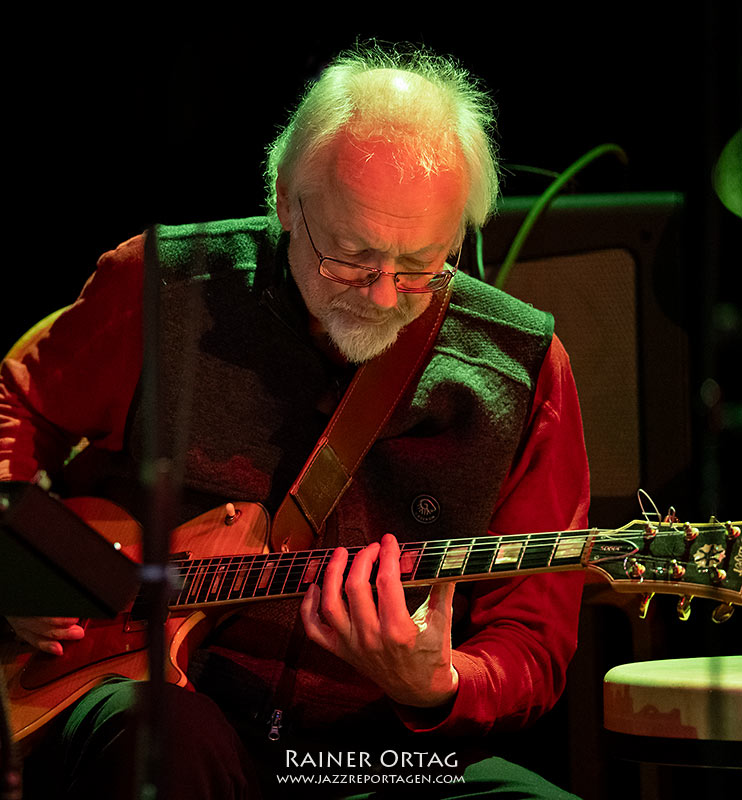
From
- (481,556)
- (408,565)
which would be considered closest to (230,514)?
(408,565)

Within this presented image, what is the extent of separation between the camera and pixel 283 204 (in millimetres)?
1866

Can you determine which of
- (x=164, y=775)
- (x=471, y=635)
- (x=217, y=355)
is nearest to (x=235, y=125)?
(x=217, y=355)

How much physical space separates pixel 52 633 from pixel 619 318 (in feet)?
4.25

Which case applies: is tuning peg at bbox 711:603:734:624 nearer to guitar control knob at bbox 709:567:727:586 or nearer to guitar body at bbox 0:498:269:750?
guitar control knob at bbox 709:567:727:586

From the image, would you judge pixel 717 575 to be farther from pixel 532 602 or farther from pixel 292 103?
pixel 292 103

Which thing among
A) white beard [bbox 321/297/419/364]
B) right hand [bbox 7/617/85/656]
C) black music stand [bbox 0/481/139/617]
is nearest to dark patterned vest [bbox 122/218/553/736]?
white beard [bbox 321/297/419/364]

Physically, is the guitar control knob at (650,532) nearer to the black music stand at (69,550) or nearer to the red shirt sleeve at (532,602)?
the red shirt sleeve at (532,602)

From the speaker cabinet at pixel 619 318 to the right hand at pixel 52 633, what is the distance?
42.2 inches

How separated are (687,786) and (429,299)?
125 centimetres

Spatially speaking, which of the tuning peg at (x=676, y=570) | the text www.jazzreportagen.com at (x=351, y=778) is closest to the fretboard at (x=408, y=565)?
the tuning peg at (x=676, y=570)

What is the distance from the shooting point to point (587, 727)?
2.01 m

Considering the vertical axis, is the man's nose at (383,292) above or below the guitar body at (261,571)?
above

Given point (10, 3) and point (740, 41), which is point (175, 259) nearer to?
point (10, 3)

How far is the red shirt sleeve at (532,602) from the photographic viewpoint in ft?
5.30
